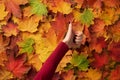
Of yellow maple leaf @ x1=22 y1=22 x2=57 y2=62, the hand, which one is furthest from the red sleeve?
yellow maple leaf @ x1=22 y1=22 x2=57 y2=62

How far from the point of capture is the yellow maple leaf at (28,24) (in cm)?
114

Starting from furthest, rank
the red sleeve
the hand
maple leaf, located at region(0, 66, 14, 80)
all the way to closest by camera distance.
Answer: maple leaf, located at region(0, 66, 14, 80) → the hand → the red sleeve

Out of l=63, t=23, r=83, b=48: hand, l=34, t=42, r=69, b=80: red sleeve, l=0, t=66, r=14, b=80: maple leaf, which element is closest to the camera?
l=34, t=42, r=69, b=80: red sleeve

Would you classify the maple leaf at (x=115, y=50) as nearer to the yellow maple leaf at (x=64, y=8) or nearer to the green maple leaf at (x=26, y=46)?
the yellow maple leaf at (x=64, y=8)

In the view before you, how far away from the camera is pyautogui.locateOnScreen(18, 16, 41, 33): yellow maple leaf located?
1.14m

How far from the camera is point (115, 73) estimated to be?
1.17 m

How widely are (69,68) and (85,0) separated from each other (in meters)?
0.33

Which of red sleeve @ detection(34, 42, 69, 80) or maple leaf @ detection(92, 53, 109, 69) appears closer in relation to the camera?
red sleeve @ detection(34, 42, 69, 80)

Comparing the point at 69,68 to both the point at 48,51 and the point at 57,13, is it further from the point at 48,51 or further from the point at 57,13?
the point at 57,13

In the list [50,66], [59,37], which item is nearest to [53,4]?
[59,37]

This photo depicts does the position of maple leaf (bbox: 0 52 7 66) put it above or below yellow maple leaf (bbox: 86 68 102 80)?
above

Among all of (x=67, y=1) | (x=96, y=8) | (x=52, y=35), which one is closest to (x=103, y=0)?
(x=96, y=8)

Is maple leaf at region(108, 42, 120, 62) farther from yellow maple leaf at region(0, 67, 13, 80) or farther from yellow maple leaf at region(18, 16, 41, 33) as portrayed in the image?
yellow maple leaf at region(0, 67, 13, 80)

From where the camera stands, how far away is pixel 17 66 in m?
1.13
